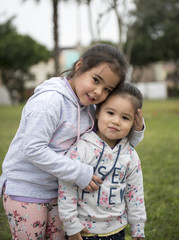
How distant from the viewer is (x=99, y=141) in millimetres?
1780

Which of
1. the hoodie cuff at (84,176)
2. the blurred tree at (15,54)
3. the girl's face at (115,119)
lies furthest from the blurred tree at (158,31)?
the hoodie cuff at (84,176)

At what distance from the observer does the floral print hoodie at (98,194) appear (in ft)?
5.56

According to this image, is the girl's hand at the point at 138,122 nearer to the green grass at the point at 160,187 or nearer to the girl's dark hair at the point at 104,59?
the girl's dark hair at the point at 104,59

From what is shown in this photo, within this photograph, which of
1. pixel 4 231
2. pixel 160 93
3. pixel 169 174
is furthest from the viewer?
pixel 160 93

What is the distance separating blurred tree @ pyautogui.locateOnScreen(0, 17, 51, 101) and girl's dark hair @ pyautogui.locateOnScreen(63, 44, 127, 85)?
75.5 feet

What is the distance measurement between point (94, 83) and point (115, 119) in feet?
0.83

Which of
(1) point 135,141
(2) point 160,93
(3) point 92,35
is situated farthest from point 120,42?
(2) point 160,93

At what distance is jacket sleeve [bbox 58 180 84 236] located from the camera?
1678mm

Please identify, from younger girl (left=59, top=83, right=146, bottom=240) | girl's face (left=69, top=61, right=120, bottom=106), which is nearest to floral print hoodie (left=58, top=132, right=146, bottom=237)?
younger girl (left=59, top=83, right=146, bottom=240)

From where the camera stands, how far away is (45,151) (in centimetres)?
158

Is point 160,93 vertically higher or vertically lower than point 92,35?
lower

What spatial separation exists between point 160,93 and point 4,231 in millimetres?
34521

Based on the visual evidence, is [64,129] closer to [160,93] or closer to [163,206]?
[163,206]

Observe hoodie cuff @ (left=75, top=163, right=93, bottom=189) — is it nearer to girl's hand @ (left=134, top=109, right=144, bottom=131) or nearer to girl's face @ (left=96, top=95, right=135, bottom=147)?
girl's face @ (left=96, top=95, right=135, bottom=147)
